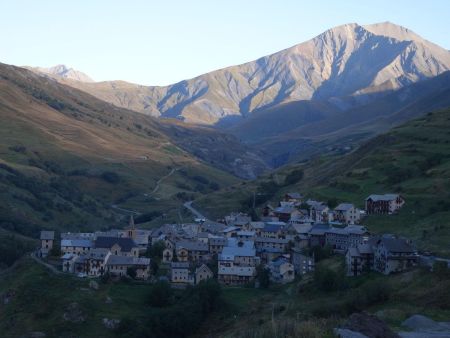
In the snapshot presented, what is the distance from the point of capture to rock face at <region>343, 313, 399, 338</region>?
98.7 ft

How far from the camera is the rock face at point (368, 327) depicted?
30.1m

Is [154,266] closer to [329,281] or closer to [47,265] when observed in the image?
[47,265]

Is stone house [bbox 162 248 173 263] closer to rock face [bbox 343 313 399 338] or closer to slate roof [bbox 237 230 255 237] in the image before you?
slate roof [bbox 237 230 255 237]

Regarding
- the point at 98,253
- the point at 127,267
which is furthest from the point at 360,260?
the point at 98,253

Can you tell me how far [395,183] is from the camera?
4277 inches

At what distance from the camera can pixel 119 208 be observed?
16912cm

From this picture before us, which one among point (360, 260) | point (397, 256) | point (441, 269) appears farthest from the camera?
point (360, 260)

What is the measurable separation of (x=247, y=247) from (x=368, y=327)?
5424 cm

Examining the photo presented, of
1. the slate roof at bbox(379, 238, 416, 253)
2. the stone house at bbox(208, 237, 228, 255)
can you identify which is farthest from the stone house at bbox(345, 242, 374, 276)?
the stone house at bbox(208, 237, 228, 255)

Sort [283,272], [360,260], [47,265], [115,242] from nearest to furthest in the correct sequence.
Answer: [360,260] → [283,272] → [47,265] → [115,242]

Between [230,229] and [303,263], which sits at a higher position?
[230,229]

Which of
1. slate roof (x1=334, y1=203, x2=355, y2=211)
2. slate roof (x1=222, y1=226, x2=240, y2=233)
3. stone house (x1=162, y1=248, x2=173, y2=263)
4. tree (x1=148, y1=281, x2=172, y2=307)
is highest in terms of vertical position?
slate roof (x1=334, y1=203, x2=355, y2=211)

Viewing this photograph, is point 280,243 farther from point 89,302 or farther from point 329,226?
point 89,302

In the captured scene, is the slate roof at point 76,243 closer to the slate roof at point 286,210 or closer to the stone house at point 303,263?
the stone house at point 303,263
